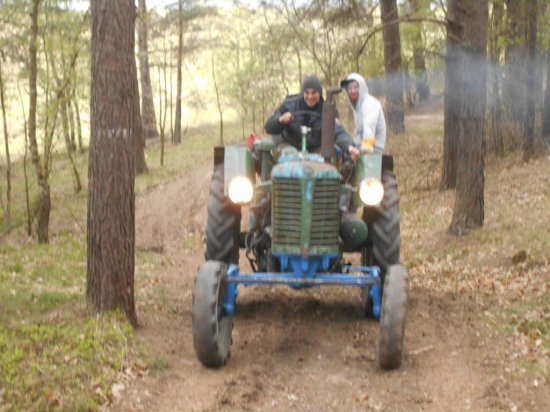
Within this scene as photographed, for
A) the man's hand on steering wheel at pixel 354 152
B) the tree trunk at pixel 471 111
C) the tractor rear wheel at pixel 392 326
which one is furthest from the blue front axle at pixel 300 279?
the tree trunk at pixel 471 111

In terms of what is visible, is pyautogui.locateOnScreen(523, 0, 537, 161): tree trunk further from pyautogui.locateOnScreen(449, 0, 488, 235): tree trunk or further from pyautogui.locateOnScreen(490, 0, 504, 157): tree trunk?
pyautogui.locateOnScreen(449, 0, 488, 235): tree trunk

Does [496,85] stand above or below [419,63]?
below

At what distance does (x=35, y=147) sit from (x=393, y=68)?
413 inches

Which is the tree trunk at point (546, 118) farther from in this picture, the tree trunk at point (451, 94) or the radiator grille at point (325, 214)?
the radiator grille at point (325, 214)

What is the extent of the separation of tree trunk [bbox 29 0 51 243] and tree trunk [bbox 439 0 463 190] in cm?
688

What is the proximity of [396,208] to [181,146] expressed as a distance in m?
24.5

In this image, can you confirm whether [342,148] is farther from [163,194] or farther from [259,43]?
[259,43]

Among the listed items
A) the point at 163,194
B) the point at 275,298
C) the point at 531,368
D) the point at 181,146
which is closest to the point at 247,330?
the point at 275,298

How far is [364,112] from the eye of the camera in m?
8.15

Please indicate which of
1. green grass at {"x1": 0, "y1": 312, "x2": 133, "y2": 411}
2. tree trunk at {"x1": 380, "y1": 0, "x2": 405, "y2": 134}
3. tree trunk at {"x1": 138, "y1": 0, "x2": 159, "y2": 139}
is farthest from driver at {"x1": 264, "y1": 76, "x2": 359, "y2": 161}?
tree trunk at {"x1": 138, "y1": 0, "x2": 159, "y2": 139}

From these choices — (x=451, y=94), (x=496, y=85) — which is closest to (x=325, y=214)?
(x=451, y=94)

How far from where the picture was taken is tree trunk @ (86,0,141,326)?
6.46m

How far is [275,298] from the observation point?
821 cm

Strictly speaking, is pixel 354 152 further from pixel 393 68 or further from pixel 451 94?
pixel 393 68
